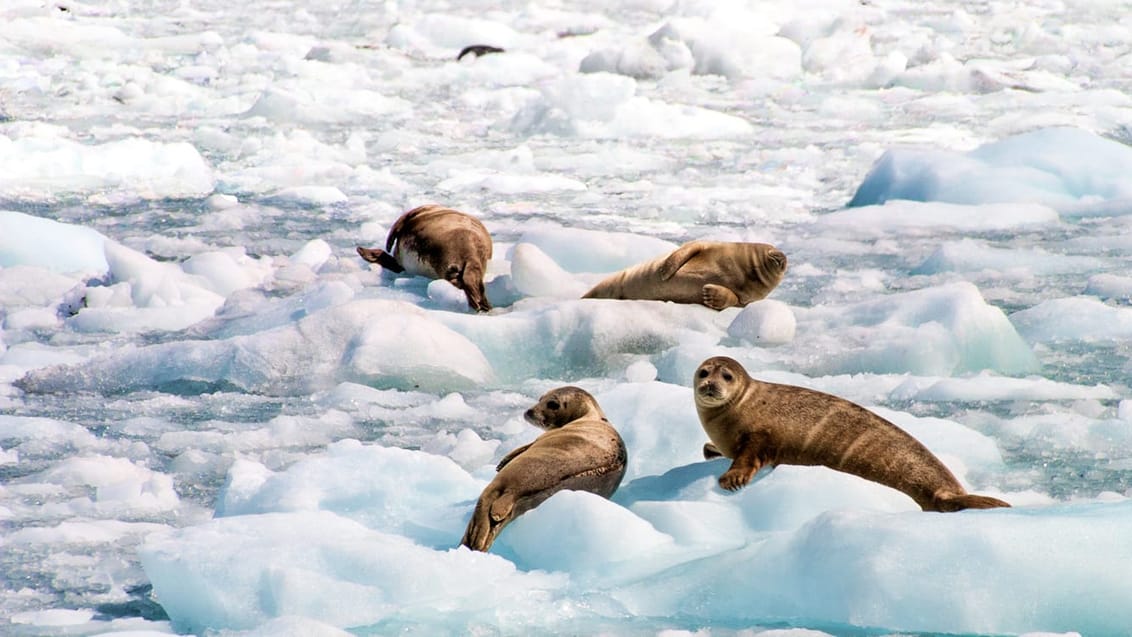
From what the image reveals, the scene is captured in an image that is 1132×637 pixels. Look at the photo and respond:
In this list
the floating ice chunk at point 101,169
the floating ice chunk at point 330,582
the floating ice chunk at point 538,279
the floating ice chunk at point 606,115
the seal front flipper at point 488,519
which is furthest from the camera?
the floating ice chunk at point 606,115

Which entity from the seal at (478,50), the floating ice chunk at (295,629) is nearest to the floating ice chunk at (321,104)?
the seal at (478,50)

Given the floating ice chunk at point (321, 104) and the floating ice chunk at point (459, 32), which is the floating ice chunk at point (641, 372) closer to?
the floating ice chunk at point (321, 104)

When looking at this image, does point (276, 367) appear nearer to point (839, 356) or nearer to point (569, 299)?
point (569, 299)

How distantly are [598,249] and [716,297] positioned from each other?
2.82 ft

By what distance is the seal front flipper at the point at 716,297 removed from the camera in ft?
Result: 19.1

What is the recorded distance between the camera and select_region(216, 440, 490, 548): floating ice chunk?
3633 mm

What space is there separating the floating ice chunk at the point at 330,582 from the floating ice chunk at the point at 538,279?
9.29 ft

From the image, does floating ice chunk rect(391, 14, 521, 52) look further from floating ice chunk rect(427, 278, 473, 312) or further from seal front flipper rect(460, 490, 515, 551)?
seal front flipper rect(460, 490, 515, 551)

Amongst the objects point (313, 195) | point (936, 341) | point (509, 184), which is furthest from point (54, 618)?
point (509, 184)

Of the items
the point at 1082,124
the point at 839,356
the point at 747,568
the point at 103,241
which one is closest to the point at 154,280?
the point at 103,241

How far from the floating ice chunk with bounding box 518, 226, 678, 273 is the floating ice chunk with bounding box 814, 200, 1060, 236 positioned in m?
1.36

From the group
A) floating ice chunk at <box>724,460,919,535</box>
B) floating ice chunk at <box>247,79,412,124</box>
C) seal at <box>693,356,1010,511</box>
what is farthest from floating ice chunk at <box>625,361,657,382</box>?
floating ice chunk at <box>247,79,412,124</box>

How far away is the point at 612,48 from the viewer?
12.7 metres

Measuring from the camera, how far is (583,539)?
3289 mm
